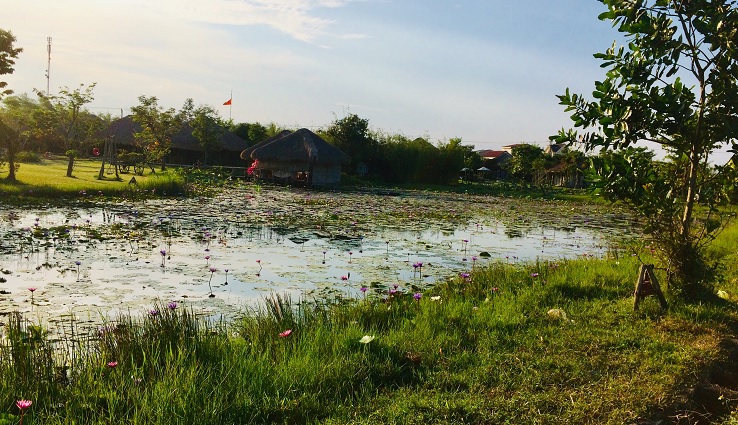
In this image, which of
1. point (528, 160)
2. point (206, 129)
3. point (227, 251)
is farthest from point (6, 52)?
point (528, 160)

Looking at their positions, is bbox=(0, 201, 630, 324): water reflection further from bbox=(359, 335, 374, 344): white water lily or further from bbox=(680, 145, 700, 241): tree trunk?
bbox=(680, 145, 700, 241): tree trunk

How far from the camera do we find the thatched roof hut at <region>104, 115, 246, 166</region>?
37531 millimetres

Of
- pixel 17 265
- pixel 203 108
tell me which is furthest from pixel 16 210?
pixel 203 108

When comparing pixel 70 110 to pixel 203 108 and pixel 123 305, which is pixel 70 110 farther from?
pixel 123 305

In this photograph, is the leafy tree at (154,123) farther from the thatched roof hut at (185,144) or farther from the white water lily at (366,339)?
the white water lily at (366,339)

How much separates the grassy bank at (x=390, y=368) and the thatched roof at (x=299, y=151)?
25873 millimetres

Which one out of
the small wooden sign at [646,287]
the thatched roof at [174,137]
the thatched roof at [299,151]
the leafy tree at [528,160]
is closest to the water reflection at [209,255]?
the small wooden sign at [646,287]

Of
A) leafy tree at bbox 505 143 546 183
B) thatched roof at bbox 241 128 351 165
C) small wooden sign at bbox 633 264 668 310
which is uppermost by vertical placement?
leafy tree at bbox 505 143 546 183

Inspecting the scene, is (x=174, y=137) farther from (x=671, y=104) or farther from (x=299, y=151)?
(x=671, y=104)

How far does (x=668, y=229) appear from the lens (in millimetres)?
5426

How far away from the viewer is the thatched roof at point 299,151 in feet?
101

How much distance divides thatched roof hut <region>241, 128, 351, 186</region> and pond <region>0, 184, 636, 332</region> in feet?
47.3

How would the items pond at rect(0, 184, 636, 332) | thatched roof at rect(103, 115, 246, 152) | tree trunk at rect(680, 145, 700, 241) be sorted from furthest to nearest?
thatched roof at rect(103, 115, 246, 152) < pond at rect(0, 184, 636, 332) < tree trunk at rect(680, 145, 700, 241)

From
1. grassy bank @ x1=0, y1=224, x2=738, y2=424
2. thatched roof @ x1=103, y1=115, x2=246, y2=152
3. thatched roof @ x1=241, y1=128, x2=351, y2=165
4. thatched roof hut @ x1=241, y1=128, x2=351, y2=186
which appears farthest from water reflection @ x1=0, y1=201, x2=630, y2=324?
thatched roof @ x1=103, y1=115, x2=246, y2=152
